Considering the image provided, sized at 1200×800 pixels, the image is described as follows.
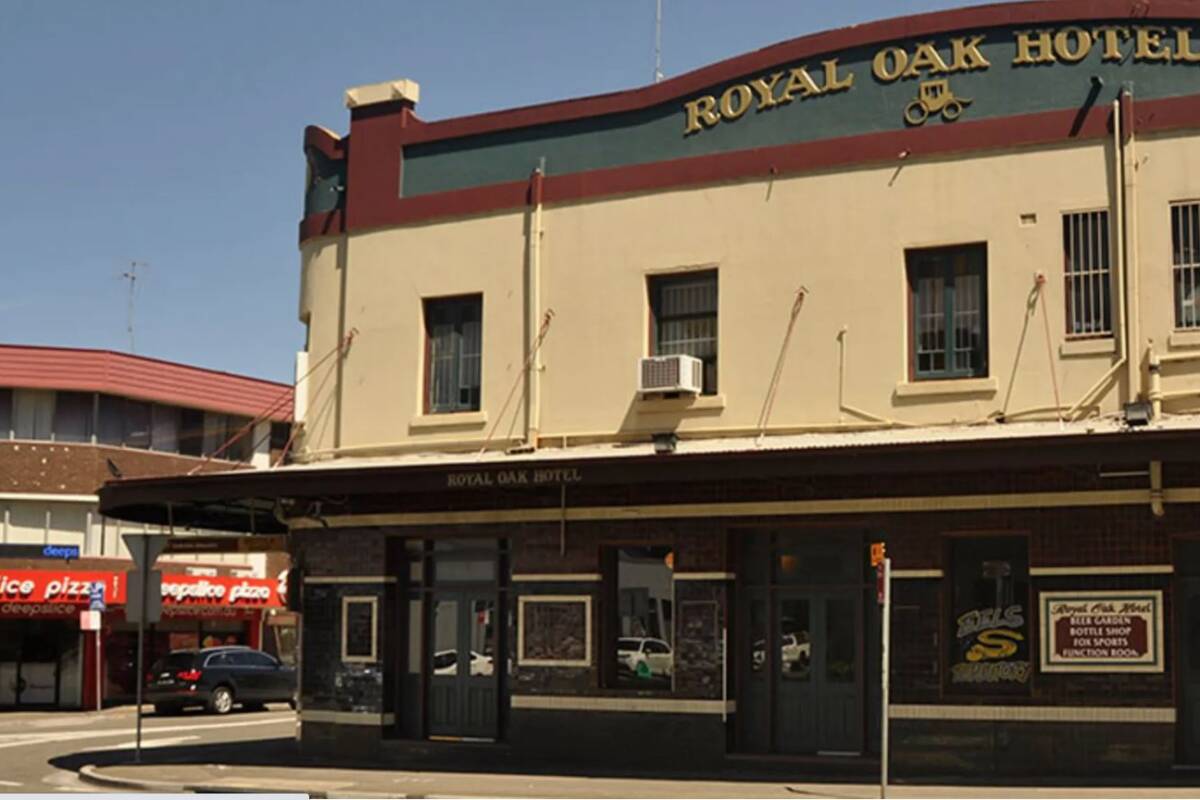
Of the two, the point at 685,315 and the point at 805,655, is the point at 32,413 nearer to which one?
the point at 685,315

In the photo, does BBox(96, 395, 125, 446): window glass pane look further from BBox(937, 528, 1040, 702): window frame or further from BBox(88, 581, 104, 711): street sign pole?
BBox(937, 528, 1040, 702): window frame

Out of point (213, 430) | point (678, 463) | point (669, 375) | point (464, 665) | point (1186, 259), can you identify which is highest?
point (213, 430)

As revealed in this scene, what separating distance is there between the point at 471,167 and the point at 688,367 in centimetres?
484

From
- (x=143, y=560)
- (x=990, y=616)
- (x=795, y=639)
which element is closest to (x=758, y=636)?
(x=795, y=639)

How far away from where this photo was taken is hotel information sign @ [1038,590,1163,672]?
1866cm

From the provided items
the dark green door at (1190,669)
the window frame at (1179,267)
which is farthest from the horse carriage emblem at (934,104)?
the dark green door at (1190,669)

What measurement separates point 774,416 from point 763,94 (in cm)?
416

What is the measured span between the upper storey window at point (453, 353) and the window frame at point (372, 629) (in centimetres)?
277

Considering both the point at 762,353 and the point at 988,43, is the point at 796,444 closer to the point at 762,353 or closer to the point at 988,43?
the point at 762,353

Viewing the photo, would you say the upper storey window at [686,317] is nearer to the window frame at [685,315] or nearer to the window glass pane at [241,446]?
the window frame at [685,315]

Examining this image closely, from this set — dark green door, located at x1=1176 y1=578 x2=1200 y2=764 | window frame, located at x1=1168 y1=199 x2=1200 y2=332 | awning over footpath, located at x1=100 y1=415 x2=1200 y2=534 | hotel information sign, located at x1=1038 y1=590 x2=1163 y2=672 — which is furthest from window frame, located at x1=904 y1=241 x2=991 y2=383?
dark green door, located at x1=1176 y1=578 x2=1200 y2=764

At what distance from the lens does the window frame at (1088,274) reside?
19406mm

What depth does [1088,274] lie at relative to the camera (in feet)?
64.2

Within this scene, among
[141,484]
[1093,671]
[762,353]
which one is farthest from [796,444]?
[141,484]
